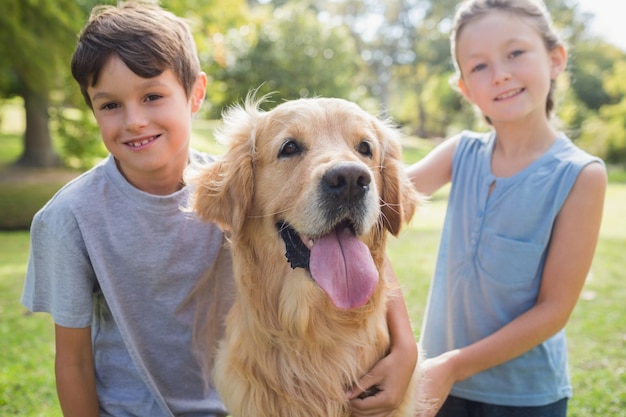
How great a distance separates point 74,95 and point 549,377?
1408 cm

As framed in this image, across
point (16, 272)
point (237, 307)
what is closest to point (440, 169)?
point (237, 307)

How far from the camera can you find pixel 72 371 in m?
2.70

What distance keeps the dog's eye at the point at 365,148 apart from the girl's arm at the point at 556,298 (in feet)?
3.57

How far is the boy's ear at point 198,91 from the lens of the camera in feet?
9.86

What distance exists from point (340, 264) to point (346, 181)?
0.36 metres

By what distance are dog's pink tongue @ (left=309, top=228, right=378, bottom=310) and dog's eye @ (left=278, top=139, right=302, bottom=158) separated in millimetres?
461

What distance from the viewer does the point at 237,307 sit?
2.71 m

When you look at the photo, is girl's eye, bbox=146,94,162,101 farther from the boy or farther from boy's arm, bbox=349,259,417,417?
boy's arm, bbox=349,259,417,417

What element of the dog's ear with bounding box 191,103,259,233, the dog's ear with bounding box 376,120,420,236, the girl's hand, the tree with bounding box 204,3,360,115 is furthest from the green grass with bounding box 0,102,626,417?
the tree with bounding box 204,3,360,115

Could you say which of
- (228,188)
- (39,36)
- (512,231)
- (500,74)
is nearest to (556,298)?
(512,231)

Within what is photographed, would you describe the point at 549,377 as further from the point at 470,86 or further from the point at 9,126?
the point at 9,126

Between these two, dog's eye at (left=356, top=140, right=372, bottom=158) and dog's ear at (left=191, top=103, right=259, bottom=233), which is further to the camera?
dog's eye at (left=356, top=140, right=372, bottom=158)

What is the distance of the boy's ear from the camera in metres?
3.00

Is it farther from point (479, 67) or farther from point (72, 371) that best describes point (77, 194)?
point (479, 67)
